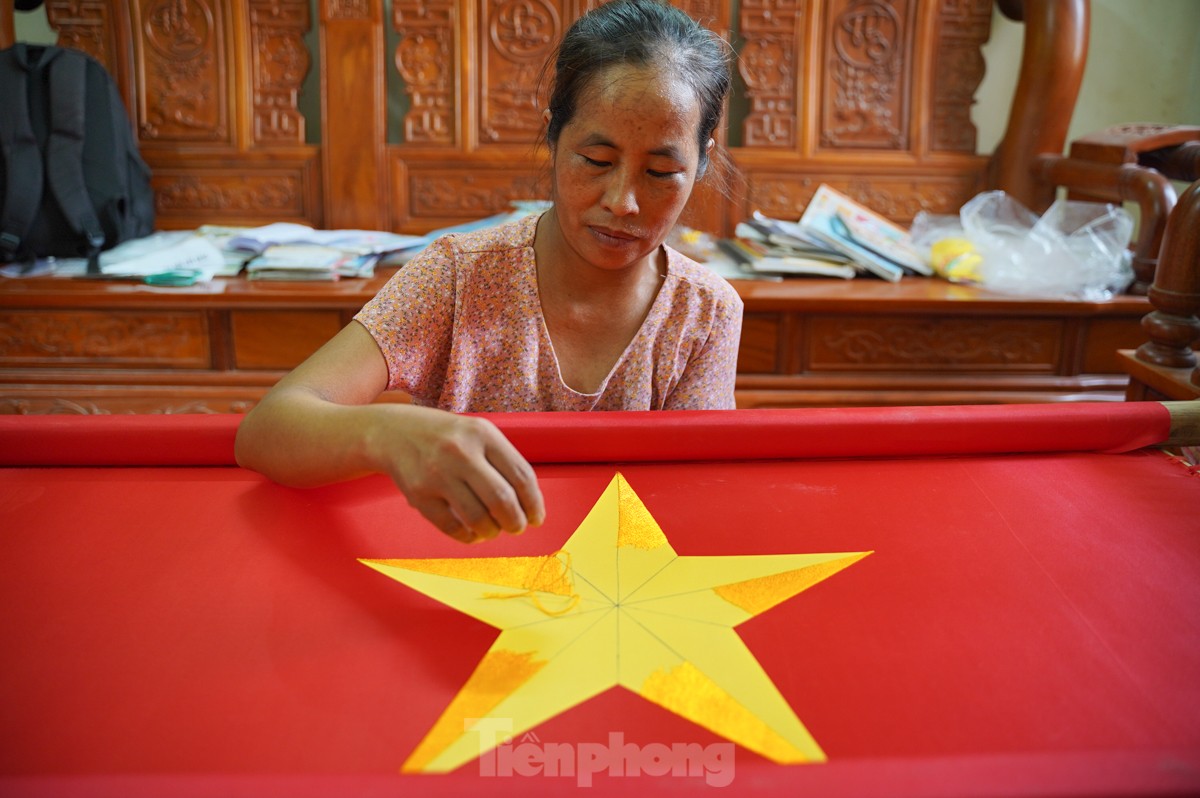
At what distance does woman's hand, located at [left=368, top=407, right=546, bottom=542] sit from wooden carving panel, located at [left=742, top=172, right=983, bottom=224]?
2.39 metres

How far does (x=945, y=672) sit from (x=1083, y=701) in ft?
0.33

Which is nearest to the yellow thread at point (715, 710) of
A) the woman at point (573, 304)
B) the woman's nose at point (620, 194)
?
the woman at point (573, 304)

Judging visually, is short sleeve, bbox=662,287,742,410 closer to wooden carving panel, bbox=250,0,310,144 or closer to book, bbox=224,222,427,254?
book, bbox=224,222,427,254

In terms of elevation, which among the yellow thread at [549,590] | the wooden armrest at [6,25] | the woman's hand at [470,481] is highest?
the wooden armrest at [6,25]

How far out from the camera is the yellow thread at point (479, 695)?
681 mm

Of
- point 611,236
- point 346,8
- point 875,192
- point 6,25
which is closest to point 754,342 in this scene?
point 875,192

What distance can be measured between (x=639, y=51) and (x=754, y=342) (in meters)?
1.37

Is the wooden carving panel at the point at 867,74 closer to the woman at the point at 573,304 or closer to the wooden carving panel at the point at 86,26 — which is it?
the woman at the point at 573,304

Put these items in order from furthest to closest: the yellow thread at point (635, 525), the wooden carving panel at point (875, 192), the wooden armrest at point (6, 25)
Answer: the wooden carving panel at point (875, 192) < the wooden armrest at point (6, 25) < the yellow thread at point (635, 525)

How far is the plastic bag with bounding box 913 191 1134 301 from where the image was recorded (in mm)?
2598

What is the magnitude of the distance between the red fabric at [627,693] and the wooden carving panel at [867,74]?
2026 millimetres

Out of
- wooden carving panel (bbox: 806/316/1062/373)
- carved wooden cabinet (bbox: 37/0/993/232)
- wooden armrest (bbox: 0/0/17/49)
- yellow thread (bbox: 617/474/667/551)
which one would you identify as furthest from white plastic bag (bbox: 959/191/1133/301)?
wooden armrest (bbox: 0/0/17/49)

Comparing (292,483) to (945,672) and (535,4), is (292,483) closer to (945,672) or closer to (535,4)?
(945,672)

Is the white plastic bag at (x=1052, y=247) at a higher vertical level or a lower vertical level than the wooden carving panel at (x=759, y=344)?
higher
